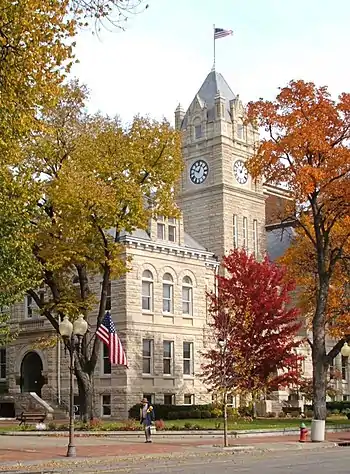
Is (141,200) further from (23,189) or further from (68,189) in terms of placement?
(23,189)

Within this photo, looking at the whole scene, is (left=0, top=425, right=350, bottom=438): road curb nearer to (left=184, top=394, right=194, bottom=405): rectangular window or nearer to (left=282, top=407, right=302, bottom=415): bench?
(left=184, top=394, right=194, bottom=405): rectangular window

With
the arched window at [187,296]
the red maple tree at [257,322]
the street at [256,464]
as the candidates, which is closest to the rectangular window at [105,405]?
the arched window at [187,296]

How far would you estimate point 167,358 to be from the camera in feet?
161

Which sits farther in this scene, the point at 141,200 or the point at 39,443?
the point at 141,200

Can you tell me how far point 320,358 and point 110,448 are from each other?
12.9m

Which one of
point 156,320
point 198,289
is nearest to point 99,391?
point 156,320

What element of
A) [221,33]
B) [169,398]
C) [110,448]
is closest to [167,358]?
[169,398]

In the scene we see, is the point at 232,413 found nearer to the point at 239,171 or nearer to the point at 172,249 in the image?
the point at 172,249

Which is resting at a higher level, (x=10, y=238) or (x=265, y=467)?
(x=10, y=238)

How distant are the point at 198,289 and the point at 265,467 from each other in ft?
107

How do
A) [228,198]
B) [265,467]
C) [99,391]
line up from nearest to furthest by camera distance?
[265,467] < [99,391] < [228,198]

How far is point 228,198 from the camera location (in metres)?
57.2

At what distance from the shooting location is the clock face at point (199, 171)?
191ft

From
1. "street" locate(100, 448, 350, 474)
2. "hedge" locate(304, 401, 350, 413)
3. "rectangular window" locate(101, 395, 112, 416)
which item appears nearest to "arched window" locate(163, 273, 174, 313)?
"rectangular window" locate(101, 395, 112, 416)
